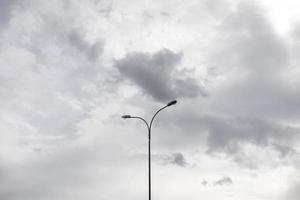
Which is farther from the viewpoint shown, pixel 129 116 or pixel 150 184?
pixel 129 116

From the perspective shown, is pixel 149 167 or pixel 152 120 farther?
pixel 152 120

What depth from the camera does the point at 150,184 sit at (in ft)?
115

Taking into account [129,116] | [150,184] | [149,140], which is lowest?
[150,184]

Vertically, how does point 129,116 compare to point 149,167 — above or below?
above

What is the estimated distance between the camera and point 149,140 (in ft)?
122

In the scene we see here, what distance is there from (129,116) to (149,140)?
10.4 ft

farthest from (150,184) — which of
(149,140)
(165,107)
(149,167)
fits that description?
(165,107)

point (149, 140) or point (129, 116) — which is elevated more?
point (129, 116)

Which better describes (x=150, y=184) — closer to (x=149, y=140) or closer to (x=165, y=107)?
(x=149, y=140)

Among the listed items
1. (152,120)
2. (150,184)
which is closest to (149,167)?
(150,184)

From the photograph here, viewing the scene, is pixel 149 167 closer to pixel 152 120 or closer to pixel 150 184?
pixel 150 184

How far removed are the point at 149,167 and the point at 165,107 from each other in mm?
5394

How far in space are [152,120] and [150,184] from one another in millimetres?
Result: 6260

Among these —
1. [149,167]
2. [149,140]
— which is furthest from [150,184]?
[149,140]
